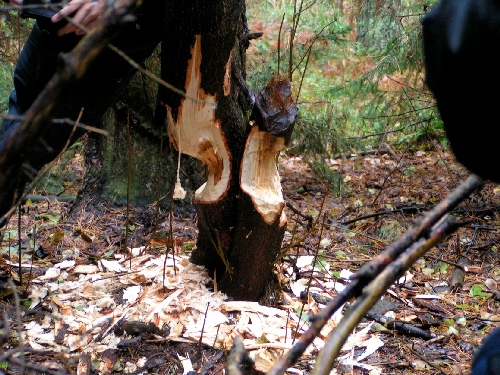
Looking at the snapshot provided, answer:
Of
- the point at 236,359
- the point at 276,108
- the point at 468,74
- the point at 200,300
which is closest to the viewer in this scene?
the point at 236,359

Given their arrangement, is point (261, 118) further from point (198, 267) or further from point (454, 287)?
point (454, 287)

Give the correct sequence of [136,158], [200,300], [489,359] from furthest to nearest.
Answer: [136,158] → [200,300] → [489,359]

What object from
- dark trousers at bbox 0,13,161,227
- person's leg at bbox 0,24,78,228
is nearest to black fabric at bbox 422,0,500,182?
dark trousers at bbox 0,13,161,227

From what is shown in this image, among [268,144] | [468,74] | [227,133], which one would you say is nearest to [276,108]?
[268,144]

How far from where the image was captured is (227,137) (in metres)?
2.49

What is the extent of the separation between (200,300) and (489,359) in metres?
1.75

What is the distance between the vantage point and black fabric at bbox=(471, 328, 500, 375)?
104 cm

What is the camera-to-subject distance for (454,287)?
122 inches

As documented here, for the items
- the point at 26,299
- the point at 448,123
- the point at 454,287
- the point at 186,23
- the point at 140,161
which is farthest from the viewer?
the point at 140,161

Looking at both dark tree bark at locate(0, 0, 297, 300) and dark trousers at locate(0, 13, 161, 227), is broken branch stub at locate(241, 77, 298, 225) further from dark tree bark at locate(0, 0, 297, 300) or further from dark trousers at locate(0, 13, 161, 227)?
dark trousers at locate(0, 13, 161, 227)

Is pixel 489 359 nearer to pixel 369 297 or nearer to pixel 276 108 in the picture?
pixel 369 297

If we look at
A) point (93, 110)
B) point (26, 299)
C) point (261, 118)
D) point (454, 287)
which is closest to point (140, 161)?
point (93, 110)

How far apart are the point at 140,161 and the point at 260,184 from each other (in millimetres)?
1595

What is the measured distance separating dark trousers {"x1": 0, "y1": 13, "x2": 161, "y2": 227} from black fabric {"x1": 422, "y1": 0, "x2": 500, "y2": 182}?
1.72 m
